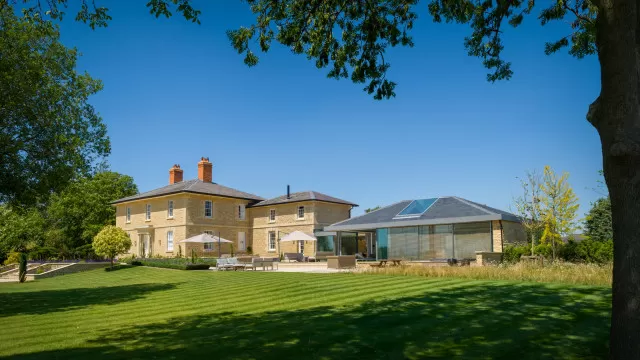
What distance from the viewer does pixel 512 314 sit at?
833 cm

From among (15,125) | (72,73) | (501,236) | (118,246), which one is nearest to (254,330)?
(15,125)

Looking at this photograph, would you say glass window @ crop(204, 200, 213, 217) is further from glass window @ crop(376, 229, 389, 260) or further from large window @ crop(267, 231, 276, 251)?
glass window @ crop(376, 229, 389, 260)

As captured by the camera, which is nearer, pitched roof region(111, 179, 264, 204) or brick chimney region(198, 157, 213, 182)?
pitched roof region(111, 179, 264, 204)

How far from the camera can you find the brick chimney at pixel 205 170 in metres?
44.4

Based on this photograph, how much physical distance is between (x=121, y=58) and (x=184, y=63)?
6.93 ft

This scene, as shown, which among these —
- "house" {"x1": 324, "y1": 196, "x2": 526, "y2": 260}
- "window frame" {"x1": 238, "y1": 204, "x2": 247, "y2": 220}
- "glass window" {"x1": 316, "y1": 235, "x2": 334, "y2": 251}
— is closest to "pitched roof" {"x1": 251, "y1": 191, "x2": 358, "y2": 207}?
"window frame" {"x1": 238, "y1": 204, "x2": 247, "y2": 220}

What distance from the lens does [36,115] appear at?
50.9 ft

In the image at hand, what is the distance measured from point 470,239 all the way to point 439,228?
1.84 meters

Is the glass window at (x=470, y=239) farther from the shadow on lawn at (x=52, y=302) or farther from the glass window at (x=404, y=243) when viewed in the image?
the shadow on lawn at (x=52, y=302)

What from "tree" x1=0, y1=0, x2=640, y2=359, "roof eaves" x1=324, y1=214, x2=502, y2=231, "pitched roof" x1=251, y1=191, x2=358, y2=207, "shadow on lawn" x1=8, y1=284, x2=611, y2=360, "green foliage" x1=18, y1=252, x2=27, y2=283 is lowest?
"green foliage" x1=18, y1=252, x2=27, y2=283

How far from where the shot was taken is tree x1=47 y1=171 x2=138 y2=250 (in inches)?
1959

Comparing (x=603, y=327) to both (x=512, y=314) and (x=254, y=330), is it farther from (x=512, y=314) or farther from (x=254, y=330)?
(x=254, y=330)

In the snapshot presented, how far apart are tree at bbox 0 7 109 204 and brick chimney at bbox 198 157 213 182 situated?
26820mm

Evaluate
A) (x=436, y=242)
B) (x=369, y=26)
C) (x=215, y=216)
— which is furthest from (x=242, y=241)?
(x=369, y=26)
